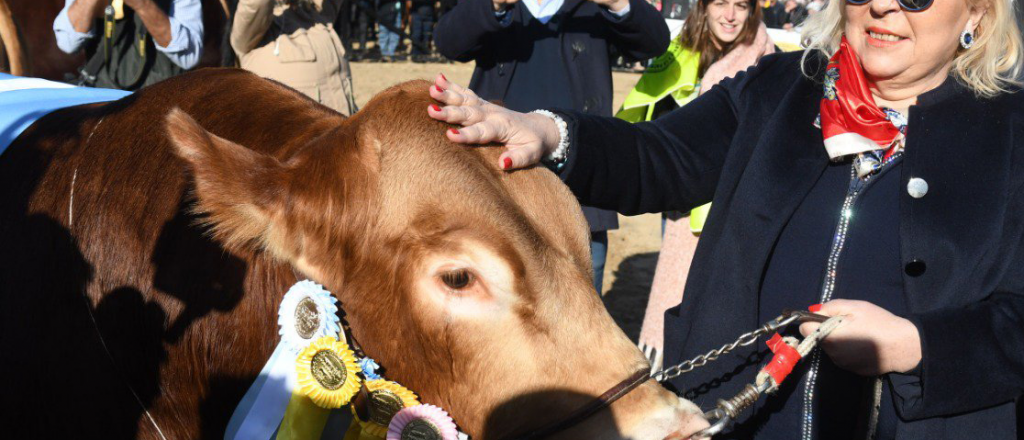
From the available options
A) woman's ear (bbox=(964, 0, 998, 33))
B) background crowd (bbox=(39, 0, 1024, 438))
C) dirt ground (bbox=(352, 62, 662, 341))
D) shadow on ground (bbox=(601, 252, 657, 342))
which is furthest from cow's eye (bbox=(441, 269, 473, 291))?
dirt ground (bbox=(352, 62, 662, 341))

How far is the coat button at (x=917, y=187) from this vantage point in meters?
2.24

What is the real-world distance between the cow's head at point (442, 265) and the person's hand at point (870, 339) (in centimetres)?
47

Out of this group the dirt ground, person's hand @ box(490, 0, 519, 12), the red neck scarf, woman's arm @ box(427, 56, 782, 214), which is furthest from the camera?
the dirt ground

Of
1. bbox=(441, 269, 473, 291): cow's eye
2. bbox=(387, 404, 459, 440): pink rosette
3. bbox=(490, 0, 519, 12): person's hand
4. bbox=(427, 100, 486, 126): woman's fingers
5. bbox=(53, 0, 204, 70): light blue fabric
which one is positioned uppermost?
bbox=(427, 100, 486, 126): woman's fingers

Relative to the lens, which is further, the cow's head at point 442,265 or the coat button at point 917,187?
the coat button at point 917,187

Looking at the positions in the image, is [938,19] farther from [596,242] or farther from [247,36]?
[247,36]

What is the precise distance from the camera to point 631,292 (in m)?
7.32

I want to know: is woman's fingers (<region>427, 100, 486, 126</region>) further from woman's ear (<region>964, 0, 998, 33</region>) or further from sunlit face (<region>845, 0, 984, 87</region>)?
woman's ear (<region>964, 0, 998, 33</region>)

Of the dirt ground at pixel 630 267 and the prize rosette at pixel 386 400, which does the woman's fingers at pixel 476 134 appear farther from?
the dirt ground at pixel 630 267

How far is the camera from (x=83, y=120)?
8.21 feet

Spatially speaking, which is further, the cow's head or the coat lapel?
the coat lapel

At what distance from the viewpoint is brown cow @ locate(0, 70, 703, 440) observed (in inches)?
74.8

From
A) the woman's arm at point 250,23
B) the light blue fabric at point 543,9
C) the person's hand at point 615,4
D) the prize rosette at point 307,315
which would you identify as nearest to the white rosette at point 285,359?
the prize rosette at point 307,315

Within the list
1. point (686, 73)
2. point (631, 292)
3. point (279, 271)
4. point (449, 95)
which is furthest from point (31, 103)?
point (631, 292)
